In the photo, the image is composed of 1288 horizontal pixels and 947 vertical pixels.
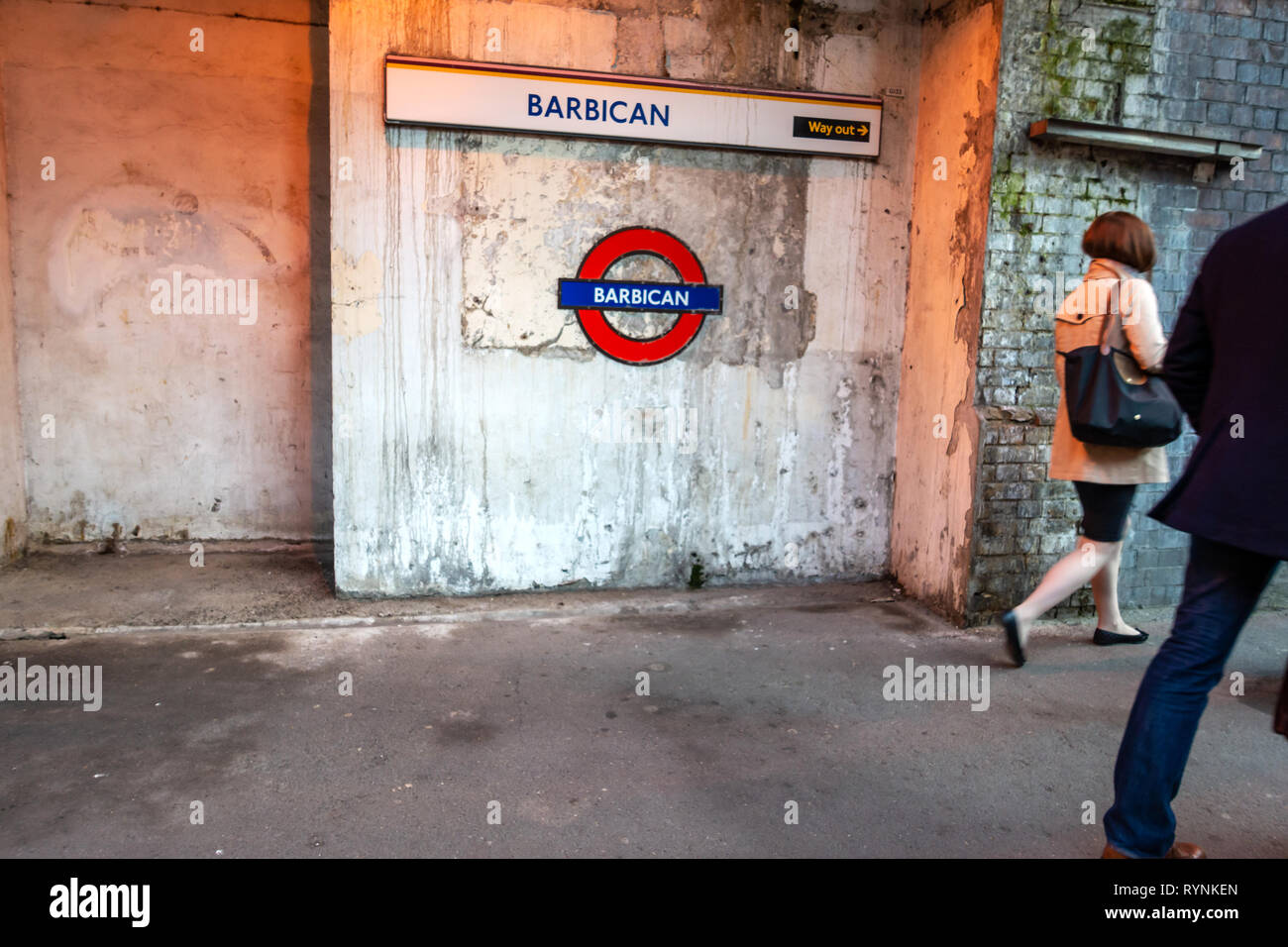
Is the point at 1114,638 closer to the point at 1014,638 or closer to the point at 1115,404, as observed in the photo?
the point at 1014,638

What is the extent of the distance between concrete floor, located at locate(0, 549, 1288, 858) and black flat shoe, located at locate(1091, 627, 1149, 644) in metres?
0.08

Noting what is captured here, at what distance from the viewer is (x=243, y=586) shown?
16.8 ft

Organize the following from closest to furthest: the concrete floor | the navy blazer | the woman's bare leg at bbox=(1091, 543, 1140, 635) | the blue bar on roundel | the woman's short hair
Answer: the navy blazer
the concrete floor
the woman's short hair
the woman's bare leg at bbox=(1091, 543, 1140, 635)
the blue bar on roundel

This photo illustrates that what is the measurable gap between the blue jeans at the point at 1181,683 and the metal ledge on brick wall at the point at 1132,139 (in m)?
2.84

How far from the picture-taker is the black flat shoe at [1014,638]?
4004 mm

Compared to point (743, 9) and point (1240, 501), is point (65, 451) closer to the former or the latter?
point (743, 9)

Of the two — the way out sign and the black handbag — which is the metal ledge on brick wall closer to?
the way out sign

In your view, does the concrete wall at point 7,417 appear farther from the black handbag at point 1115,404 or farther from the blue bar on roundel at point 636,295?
the black handbag at point 1115,404

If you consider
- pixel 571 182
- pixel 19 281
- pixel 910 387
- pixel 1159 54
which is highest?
pixel 1159 54

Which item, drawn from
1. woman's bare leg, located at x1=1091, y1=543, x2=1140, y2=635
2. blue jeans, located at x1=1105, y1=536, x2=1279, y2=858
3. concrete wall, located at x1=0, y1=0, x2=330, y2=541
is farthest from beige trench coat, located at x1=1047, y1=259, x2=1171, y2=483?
concrete wall, located at x1=0, y1=0, x2=330, y2=541

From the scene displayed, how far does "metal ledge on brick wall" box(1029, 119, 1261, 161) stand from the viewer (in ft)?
14.8

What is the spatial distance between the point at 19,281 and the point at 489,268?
3041 millimetres

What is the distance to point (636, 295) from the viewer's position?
4988 mm
